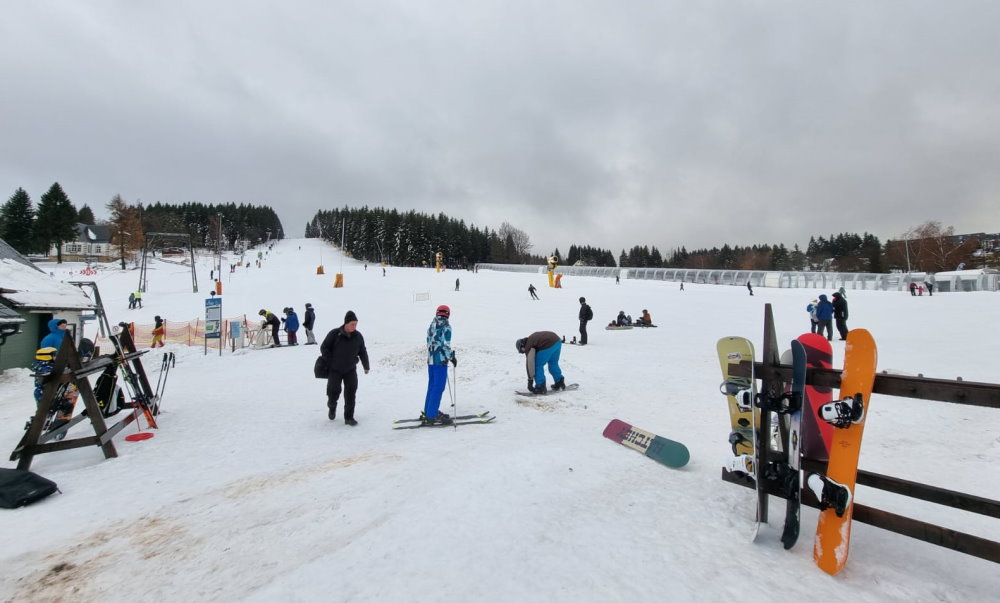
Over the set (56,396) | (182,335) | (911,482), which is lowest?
(182,335)

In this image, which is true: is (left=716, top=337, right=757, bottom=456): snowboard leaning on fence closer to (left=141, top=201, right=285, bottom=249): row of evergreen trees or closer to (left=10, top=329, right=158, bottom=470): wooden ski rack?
(left=10, top=329, right=158, bottom=470): wooden ski rack

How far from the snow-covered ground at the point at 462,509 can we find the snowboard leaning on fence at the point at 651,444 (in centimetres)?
16

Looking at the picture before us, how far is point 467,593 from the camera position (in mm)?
2578

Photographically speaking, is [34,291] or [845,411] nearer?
[845,411]

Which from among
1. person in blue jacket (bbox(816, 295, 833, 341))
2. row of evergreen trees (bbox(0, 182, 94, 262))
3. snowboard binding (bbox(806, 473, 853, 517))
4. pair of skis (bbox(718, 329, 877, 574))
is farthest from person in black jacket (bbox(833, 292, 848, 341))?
row of evergreen trees (bbox(0, 182, 94, 262))

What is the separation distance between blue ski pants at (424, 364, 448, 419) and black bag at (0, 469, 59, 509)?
14.2ft

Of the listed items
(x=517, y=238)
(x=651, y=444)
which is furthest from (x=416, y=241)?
(x=651, y=444)

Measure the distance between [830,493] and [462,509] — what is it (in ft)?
9.01

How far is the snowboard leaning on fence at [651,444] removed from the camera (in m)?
4.69

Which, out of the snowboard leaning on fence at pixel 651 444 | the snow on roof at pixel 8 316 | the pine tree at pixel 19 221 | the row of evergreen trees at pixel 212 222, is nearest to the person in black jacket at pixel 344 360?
the snowboard leaning on fence at pixel 651 444

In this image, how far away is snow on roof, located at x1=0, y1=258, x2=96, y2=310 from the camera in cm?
1395

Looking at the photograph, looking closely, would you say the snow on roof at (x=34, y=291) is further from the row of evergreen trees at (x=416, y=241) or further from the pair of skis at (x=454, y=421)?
the row of evergreen trees at (x=416, y=241)

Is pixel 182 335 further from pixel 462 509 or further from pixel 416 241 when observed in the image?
pixel 416 241

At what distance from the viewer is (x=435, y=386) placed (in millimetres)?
6934
